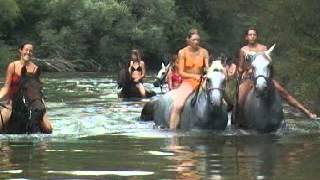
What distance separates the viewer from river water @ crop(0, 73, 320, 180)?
26.1 ft

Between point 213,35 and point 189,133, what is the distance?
74.2 meters

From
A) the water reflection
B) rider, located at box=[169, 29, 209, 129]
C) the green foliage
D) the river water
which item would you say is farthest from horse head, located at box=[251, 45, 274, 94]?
the green foliage

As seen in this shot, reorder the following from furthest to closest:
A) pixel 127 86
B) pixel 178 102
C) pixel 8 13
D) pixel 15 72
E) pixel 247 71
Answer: pixel 8 13 → pixel 127 86 → pixel 178 102 → pixel 247 71 → pixel 15 72

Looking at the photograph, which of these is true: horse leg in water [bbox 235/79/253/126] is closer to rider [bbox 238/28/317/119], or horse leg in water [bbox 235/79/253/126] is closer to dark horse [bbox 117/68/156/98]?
rider [bbox 238/28/317/119]

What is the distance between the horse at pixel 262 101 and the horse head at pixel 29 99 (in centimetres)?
342

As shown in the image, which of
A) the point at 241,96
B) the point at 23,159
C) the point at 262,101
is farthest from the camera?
the point at 241,96

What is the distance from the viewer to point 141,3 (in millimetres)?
67500

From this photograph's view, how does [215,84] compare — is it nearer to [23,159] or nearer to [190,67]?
[190,67]

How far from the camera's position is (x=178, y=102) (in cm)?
1415

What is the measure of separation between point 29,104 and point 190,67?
326cm

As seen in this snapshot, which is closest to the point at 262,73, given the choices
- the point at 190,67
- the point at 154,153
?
the point at 190,67

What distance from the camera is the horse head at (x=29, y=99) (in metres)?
12.3

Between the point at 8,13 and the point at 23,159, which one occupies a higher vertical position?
the point at 8,13

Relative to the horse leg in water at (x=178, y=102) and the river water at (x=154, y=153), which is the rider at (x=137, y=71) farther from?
the horse leg in water at (x=178, y=102)
